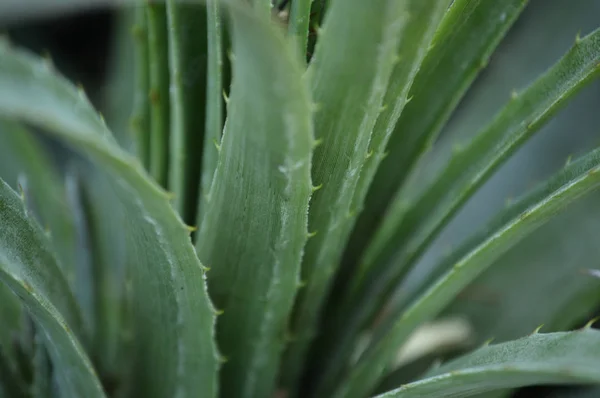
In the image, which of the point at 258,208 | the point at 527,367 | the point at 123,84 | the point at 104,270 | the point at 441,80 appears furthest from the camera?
the point at 123,84

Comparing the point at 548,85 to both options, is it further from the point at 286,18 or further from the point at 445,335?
the point at 445,335

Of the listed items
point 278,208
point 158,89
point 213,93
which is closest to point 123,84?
point 158,89

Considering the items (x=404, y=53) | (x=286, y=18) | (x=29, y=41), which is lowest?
(x=404, y=53)

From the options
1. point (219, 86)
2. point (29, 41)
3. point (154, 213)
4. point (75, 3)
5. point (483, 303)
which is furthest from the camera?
point (29, 41)

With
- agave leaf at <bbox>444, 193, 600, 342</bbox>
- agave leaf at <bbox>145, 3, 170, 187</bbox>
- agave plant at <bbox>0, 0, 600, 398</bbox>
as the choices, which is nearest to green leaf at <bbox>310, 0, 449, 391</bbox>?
agave plant at <bbox>0, 0, 600, 398</bbox>

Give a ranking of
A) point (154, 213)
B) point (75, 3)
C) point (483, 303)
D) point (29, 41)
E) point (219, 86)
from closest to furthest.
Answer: point (75, 3) → point (154, 213) → point (219, 86) → point (483, 303) → point (29, 41)

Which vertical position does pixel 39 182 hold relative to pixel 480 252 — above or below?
above

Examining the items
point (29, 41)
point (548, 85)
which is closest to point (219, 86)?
point (548, 85)

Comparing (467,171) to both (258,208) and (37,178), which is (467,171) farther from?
(37,178)
